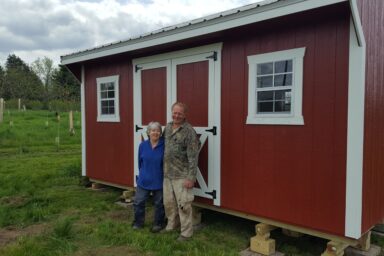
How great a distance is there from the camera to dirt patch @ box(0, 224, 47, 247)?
468cm

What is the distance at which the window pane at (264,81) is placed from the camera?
14.8 ft

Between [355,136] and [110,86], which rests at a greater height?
[110,86]

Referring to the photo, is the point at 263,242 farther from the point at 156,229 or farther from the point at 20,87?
the point at 20,87

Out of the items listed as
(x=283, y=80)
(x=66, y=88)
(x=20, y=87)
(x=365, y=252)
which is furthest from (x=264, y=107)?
(x=20, y=87)

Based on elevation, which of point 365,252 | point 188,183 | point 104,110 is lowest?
point 365,252

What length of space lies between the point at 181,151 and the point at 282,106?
1.40 meters

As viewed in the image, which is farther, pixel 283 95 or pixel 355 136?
pixel 283 95

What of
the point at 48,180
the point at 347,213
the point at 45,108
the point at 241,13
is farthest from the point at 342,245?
the point at 45,108

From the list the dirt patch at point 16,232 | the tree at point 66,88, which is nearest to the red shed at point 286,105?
the dirt patch at point 16,232

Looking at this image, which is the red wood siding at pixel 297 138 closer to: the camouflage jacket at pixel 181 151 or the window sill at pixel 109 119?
the camouflage jacket at pixel 181 151

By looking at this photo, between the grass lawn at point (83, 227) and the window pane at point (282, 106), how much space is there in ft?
5.68

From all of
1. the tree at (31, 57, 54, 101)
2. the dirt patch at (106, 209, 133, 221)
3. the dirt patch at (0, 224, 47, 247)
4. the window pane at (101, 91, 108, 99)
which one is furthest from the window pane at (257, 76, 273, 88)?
the tree at (31, 57, 54, 101)

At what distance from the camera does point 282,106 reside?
4.40 meters

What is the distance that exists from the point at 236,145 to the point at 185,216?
1.15m
